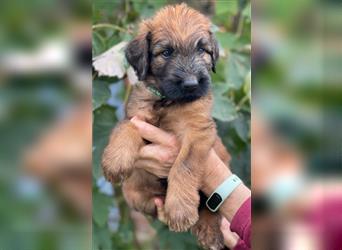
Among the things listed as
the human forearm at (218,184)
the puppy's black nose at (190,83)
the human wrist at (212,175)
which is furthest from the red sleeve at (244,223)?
the puppy's black nose at (190,83)

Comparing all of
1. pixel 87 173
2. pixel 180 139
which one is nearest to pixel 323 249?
pixel 180 139

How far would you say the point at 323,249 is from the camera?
195cm

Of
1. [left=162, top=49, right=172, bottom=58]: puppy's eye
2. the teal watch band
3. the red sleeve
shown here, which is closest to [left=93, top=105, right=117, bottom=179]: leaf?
[left=162, top=49, right=172, bottom=58]: puppy's eye

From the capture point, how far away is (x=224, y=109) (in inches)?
86.0

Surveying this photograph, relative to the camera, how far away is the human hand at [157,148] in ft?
6.81

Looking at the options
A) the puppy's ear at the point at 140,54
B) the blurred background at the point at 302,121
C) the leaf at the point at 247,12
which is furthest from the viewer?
the leaf at the point at 247,12

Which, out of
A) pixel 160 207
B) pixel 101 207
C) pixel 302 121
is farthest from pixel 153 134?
pixel 302 121

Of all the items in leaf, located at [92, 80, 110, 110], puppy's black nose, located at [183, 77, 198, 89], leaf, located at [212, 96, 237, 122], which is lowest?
leaf, located at [212, 96, 237, 122]

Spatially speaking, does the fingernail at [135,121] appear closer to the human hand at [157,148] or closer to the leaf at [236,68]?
the human hand at [157,148]

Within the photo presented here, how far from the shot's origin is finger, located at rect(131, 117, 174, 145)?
2.07 meters

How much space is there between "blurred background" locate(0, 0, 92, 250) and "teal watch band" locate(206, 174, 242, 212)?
0.46 meters

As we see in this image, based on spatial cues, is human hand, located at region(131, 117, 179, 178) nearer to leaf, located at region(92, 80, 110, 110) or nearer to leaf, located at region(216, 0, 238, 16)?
leaf, located at region(92, 80, 110, 110)

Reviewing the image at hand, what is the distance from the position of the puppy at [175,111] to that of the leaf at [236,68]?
0.09m

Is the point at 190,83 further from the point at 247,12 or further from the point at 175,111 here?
the point at 247,12
